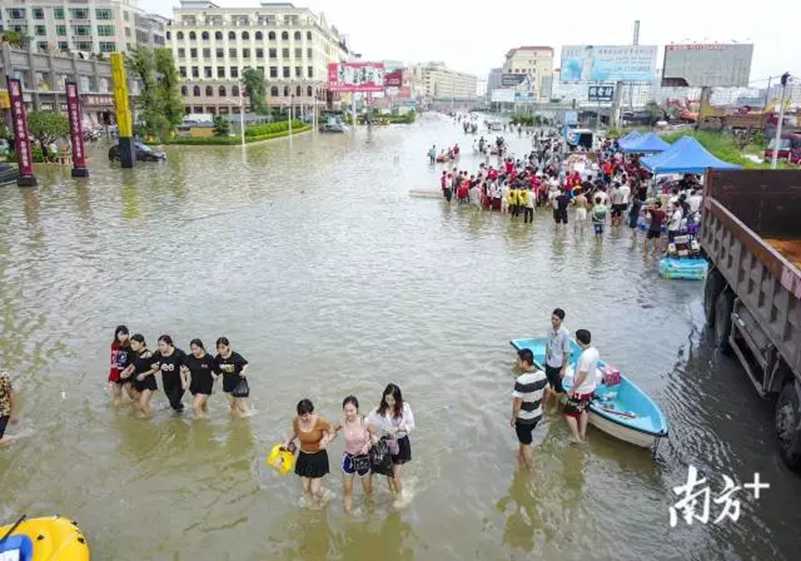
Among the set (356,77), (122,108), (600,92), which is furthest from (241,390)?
(356,77)

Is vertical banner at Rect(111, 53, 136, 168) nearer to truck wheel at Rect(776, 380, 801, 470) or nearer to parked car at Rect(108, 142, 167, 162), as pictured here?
parked car at Rect(108, 142, 167, 162)

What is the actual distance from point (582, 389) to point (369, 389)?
326 cm

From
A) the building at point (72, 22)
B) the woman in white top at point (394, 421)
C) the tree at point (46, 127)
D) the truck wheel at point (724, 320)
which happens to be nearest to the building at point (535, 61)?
the building at point (72, 22)

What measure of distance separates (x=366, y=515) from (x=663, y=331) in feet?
25.0

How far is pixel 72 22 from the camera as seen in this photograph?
9056 centimetres

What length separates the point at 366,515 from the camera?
6.98 m

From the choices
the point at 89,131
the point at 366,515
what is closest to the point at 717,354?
the point at 366,515

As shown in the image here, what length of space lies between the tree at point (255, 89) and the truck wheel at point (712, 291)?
7991 centimetres

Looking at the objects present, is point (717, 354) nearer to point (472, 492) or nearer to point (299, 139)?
point (472, 492)

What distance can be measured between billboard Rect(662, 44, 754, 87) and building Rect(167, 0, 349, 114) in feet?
188

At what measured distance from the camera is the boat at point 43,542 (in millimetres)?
5530

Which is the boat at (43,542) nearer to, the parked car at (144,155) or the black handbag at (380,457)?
the black handbag at (380,457)

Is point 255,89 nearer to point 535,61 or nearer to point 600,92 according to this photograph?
point 600,92

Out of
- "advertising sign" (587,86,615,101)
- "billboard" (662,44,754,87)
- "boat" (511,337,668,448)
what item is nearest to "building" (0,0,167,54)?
"advertising sign" (587,86,615,101)
